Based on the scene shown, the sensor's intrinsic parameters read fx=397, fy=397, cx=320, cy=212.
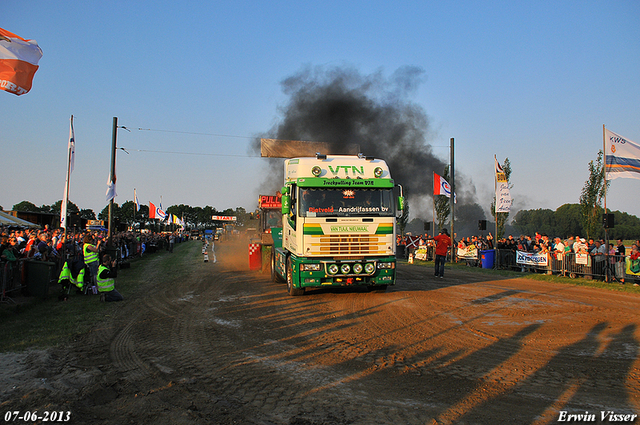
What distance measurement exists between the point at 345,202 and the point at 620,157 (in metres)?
11.4

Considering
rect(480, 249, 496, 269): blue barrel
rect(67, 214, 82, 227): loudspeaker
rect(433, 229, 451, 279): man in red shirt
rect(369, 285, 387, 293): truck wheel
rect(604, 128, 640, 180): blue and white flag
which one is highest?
rect(604, 128, 640, 180): blue and white flag

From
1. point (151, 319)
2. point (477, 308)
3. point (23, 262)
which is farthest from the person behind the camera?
point (23, 262)

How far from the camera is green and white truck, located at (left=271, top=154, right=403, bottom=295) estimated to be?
9.77 m

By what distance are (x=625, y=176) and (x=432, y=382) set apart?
45.7 feet

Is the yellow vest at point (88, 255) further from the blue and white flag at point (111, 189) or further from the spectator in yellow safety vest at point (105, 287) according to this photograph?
the blue and white flag at point (111, 189)

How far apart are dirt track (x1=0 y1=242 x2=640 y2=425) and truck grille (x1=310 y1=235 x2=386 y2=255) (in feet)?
4.32

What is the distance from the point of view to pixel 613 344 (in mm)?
6191

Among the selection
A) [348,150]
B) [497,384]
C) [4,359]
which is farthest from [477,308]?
[348,150]

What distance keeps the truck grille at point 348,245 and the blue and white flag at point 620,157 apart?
10360mm

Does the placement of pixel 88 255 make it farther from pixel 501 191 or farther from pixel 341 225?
pixel 501 191

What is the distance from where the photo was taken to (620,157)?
47.6 ft

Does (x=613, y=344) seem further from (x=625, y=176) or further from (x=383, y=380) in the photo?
(x=625, y=176)

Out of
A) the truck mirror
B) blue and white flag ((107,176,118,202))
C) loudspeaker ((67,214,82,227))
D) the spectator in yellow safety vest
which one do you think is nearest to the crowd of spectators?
loudspeaker ((67,214,82,227))

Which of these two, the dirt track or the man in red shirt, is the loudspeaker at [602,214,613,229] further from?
the dirt track
